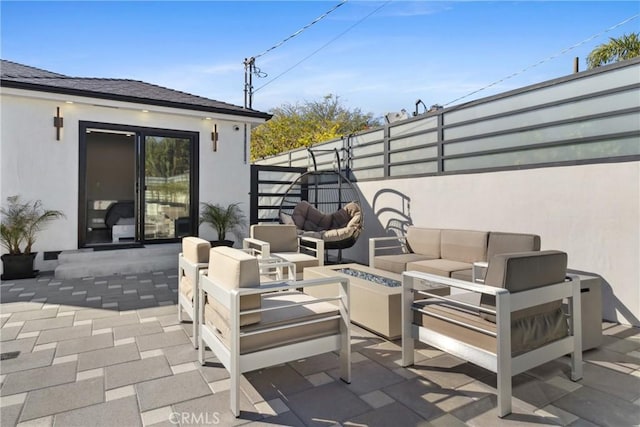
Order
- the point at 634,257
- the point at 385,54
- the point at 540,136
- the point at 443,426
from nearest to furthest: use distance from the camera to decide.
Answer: the point at 443,426, the point at 634,257, the point at 540,136, the point at 385,54

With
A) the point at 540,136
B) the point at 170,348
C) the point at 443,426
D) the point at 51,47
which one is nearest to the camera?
the point at 443,426

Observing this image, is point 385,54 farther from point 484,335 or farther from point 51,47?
point 484,335

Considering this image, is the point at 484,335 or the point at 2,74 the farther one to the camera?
the point at 2,74

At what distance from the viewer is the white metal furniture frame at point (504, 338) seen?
198cm

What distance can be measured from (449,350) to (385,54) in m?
7.51

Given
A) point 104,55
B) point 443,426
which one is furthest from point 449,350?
point 104,55

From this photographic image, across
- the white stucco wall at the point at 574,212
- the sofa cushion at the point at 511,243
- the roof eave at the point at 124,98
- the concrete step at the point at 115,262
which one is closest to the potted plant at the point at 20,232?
the concrete step at the point at 115,262

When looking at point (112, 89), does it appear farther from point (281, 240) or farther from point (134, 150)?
point (281, 240)

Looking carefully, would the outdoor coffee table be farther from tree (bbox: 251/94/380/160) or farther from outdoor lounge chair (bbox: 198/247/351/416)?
tree (bbox: 251/94/380/160)

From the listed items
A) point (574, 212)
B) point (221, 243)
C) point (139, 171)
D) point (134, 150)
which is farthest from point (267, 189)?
point (574, 212)

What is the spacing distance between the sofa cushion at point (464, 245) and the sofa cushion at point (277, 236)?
216 centimetres

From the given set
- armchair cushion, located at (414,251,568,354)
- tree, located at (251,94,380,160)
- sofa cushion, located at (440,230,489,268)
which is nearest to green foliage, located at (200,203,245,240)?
sofa cushion, located at (440,230,489,268)

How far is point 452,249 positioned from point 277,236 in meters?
2.47

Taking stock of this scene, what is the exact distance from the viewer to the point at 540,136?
445 cm
